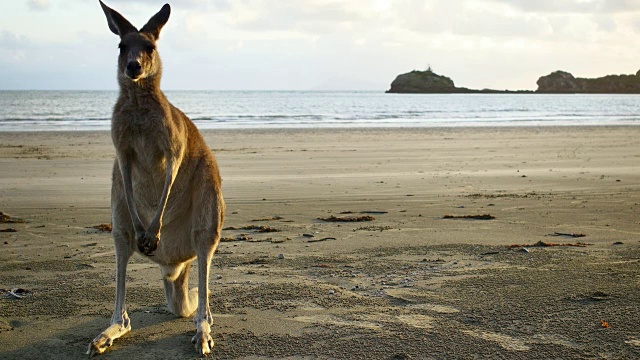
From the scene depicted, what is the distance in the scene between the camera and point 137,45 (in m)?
3.58

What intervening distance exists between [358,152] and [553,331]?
11.2 metres

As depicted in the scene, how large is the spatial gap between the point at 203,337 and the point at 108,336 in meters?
0.47

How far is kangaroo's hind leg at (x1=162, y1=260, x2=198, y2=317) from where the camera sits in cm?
394

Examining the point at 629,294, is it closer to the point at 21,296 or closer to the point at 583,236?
the point at 583,236

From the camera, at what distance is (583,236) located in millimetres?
6285

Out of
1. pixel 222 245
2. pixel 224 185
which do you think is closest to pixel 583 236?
pixel 222 245

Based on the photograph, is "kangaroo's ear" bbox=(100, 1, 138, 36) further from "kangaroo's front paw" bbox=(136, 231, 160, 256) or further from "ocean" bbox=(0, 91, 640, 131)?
"ocean" bbox=(0, 91, 640, 131)

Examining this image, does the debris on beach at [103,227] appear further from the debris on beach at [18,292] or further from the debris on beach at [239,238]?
the debris on beach at [18,292]

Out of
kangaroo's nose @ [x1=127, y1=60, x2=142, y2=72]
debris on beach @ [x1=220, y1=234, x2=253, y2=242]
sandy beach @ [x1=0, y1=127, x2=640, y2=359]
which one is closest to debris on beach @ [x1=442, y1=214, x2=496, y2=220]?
sandy beach @ [x1=0, y1=127, x2=640, y2=359]

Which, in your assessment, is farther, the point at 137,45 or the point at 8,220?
the point at 8,220

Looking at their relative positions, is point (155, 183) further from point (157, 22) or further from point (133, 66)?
point (157, 22)

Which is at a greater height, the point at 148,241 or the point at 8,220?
the point at 148,241

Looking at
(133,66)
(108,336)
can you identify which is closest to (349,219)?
(108,336)

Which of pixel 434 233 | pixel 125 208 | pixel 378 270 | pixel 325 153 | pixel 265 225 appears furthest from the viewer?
pixel 325 153
